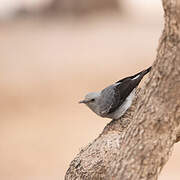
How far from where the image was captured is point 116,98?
7.46 metres

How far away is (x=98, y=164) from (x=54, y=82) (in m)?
9.17

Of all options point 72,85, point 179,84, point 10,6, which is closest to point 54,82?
point 72,85

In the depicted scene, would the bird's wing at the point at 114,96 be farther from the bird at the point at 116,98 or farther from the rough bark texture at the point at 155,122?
the rough bark texture at the point at 155,122

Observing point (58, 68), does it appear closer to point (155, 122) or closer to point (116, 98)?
point (116, 98)

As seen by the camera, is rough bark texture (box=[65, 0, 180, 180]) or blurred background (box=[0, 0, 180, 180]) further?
blurred background (box=[0, 0, 180, 180])

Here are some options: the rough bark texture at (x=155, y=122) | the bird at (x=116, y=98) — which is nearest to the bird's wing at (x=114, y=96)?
the bird at (x=116, y=98)

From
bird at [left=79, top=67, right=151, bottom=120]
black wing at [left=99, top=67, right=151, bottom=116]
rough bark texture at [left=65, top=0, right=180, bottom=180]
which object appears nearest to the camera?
rough bark texture at [left=65, top=0, right=180, bottom=180]

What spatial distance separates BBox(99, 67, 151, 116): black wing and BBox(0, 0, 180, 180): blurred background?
12.1ft

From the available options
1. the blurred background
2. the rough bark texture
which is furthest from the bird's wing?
the blurred background

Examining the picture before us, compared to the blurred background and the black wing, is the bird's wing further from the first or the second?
the blurred background

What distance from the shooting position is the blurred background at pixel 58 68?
12.2 meters

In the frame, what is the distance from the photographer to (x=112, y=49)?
1650cm

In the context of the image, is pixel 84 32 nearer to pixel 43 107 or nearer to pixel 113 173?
pixel 43 107

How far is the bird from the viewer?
689cm
